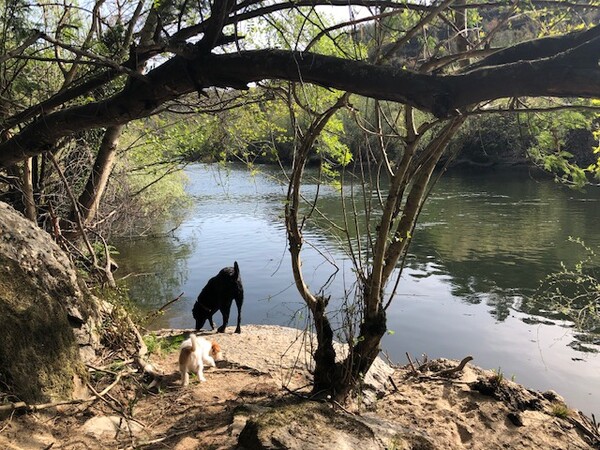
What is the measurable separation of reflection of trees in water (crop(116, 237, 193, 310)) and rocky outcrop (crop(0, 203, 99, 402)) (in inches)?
282

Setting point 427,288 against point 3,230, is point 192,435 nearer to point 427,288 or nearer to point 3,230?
point 3,230

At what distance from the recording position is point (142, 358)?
17.7 feet

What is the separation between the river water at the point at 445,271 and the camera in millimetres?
9938

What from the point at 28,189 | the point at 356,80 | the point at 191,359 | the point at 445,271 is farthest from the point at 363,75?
the point at 445,271

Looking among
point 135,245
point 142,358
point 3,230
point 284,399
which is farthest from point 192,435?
point 135,245

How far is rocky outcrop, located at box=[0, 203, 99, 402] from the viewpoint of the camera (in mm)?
3844

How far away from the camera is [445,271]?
1573 cm

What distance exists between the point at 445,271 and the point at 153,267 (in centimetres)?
943

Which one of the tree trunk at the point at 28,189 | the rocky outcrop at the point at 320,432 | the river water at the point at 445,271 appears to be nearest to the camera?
the rocky outcrop at the point at 320,432

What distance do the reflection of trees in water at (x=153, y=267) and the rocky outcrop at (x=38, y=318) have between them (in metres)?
7.16

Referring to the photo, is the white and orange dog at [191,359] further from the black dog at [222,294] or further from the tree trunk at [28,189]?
the tree trunk at [28,189]

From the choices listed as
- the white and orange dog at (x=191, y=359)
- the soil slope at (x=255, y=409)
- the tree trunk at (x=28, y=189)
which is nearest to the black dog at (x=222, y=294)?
the soil slope at (x=255, y=409)

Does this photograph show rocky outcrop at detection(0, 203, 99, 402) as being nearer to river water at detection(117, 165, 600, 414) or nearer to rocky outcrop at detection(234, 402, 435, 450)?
rocky outcrop at detection(234, 402, 435, 450)

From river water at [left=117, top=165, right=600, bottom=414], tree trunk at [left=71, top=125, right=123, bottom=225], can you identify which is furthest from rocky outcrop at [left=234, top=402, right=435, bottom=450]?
tree trunk at [left=71, top=125, right=123, bottom=225]
